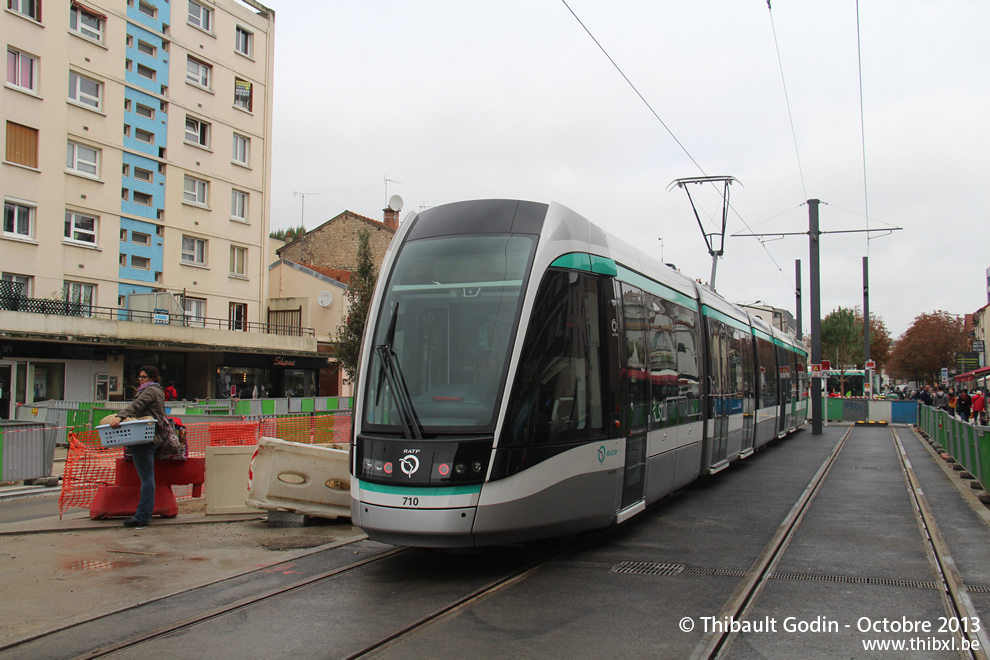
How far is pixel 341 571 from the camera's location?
274 inches

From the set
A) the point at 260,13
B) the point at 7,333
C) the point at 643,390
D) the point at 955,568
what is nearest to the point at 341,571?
the point at 643,390

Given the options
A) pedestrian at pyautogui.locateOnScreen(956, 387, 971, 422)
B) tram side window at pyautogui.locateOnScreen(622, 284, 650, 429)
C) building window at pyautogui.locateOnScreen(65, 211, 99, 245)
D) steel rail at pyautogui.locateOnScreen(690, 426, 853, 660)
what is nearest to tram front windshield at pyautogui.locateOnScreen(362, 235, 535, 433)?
tram side window at pyautogui.locateOnScreen(622, 284, 650, 429)

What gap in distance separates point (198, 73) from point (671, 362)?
32472 mm

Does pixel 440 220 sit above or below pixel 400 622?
above

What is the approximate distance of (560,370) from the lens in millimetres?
6945

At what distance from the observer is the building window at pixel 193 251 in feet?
115

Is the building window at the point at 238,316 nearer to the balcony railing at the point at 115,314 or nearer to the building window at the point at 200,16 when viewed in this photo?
the balcony railing at the point at 115,314

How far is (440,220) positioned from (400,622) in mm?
3661

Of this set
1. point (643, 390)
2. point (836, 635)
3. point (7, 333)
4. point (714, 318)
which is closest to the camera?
point (836, 635)

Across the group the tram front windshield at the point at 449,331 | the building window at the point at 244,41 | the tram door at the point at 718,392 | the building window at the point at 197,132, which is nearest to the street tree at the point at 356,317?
the building window at the point at 197,132

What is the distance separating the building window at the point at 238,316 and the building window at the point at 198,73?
979cm

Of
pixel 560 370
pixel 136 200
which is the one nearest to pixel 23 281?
pixel 136 200

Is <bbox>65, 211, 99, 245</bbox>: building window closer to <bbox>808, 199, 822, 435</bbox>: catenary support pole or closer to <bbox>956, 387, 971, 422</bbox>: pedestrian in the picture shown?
<bbox>808, 199, 822, 435</bbox>: catenary support pole

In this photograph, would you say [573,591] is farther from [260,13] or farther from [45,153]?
[260,13]
